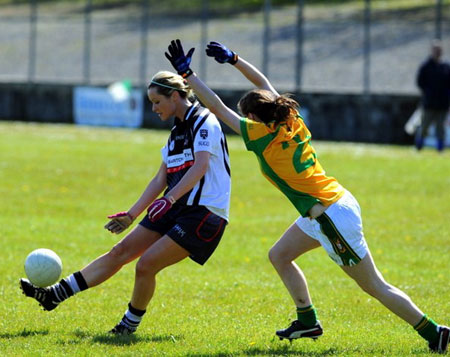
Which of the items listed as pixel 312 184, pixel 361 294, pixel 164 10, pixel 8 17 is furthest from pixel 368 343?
pixel 8 17

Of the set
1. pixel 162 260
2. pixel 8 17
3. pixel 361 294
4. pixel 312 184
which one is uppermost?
pixel 8 17

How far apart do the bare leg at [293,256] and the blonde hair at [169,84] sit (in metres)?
1.31

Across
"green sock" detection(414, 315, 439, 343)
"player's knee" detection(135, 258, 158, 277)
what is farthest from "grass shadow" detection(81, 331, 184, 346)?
"green sock" detection(414, 315, 439, 343)

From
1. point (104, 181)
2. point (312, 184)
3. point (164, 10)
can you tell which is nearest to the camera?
point (312, 184)

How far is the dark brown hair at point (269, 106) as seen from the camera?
6117 millimetres

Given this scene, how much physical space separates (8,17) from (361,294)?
105 feet

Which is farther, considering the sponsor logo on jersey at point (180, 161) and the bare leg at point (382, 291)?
the sponsor logo on jersey at point (180, 161)

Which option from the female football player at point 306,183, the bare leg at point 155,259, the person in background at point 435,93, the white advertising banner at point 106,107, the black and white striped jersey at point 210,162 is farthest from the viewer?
the white advertising banner at point 106,107

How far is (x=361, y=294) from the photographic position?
8.66 m

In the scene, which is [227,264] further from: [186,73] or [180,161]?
[186,73]

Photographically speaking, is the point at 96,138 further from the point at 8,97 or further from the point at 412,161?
the point at 412,161

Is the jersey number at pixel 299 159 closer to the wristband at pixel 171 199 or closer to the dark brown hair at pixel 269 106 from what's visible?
the dark brown hair at pixel 269 106

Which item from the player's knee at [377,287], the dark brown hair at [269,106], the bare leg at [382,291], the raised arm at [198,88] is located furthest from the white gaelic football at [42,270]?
the player's knee at [377,287]

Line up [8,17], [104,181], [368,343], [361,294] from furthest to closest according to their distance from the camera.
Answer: [8,17], [104,181], [361,294], [368,343]
